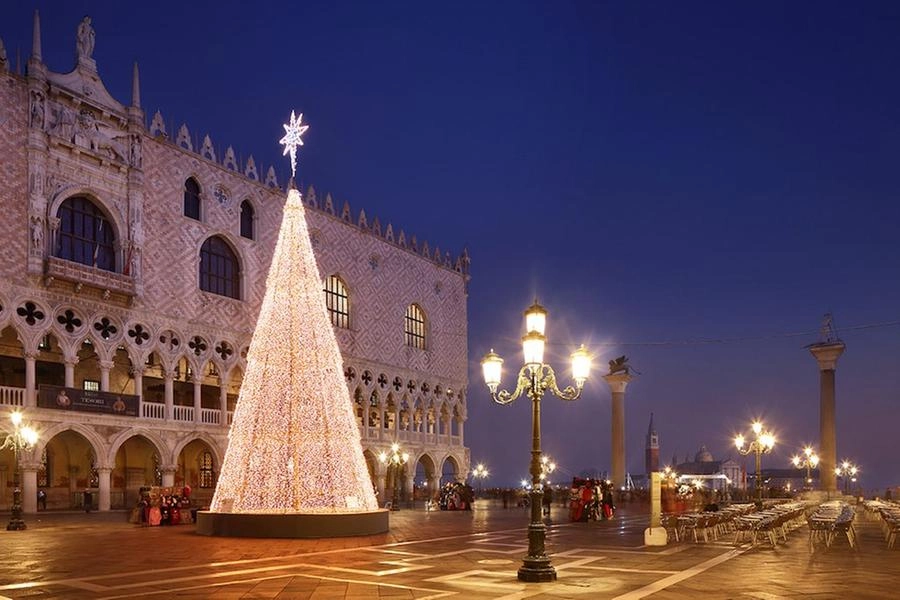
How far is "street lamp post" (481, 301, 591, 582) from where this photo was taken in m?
11.2

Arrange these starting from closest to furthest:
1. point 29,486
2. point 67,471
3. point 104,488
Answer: point 29,486 → point 104,488 → point 67,471

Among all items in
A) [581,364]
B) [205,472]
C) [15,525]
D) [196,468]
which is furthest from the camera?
[196,468]

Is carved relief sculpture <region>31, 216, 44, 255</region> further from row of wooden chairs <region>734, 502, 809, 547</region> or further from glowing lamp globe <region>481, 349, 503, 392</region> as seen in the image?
row of wooden chairs <region>734, 502, 809, 547</region>

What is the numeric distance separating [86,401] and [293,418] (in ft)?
45.7

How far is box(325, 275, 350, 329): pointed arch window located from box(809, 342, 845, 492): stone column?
20868 mm

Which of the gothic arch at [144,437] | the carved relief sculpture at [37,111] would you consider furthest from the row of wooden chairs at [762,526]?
the carved relief sculpture at [37,111]

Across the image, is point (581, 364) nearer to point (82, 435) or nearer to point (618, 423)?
point (82, 435)

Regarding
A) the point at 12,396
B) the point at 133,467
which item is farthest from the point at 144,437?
the point at 12,396

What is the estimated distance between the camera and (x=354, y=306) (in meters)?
41.9

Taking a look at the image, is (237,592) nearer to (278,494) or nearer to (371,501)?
(278,494)

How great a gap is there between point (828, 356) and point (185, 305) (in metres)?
26.1

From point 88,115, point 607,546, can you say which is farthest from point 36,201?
point 607,546

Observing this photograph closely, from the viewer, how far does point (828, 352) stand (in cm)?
3603

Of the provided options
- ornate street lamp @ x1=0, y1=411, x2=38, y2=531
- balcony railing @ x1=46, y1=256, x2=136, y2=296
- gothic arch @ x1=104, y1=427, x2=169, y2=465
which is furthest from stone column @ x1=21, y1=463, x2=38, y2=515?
balcony railing @ x1=46, y1=256, x2=136, y2=296
